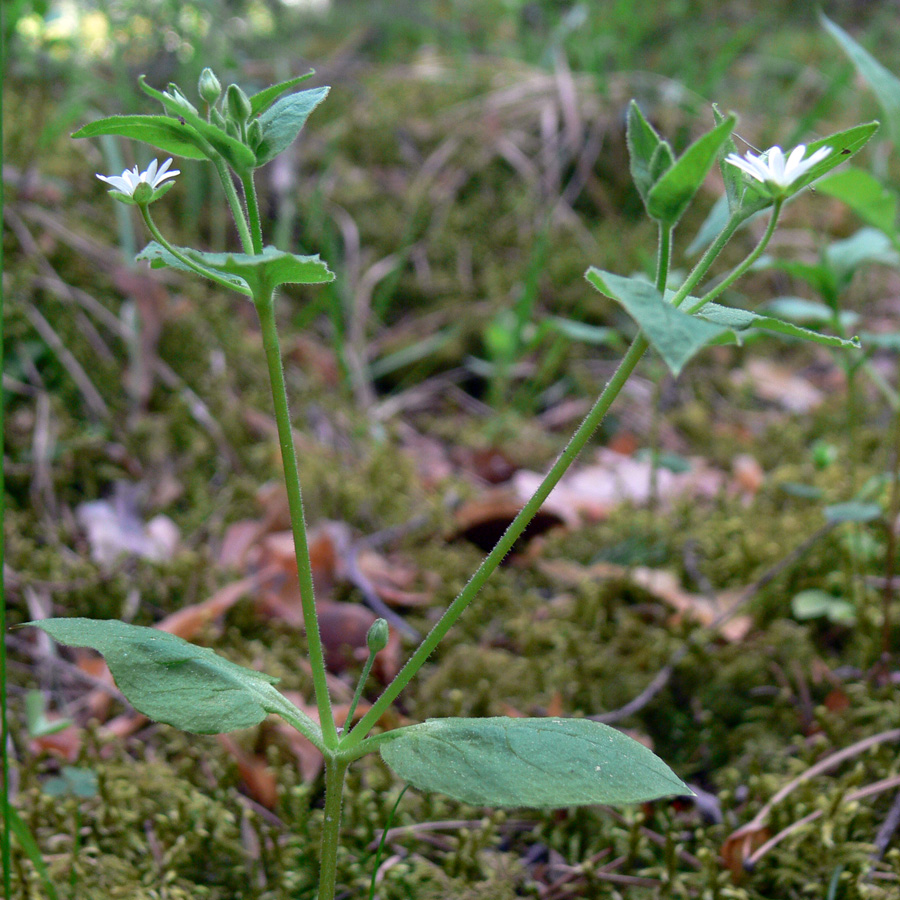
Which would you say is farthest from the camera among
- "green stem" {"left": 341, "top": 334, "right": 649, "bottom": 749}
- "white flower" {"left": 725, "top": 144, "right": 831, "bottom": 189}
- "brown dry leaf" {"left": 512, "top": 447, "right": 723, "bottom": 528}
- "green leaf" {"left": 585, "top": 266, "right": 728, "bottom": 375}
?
"brown dry leaf" {"left": 512, "top": 447, "right": 723, "bottom": 528}

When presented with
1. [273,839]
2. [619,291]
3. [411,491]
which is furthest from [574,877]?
[411,491]

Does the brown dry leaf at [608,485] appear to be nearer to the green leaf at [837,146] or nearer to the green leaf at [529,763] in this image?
the green leaf at [529,763]

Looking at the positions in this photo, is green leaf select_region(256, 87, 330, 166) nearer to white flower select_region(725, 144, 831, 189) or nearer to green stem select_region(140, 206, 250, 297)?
green stem select_region(140, 206, 250, 297)

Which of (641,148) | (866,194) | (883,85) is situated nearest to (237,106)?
(641,148)

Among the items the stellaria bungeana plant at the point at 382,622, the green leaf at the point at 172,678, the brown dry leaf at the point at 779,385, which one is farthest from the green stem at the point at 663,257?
the brown dry leaf at the point at 779,385

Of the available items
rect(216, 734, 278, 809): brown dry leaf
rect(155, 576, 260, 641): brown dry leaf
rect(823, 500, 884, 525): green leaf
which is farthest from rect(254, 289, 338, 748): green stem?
rect(823, 500, 884, 525): green leaf

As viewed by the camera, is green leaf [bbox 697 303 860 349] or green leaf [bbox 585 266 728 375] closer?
green leaf [bbox 585 266 728 375]

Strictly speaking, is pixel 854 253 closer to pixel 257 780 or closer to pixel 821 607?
pixel 821 607
